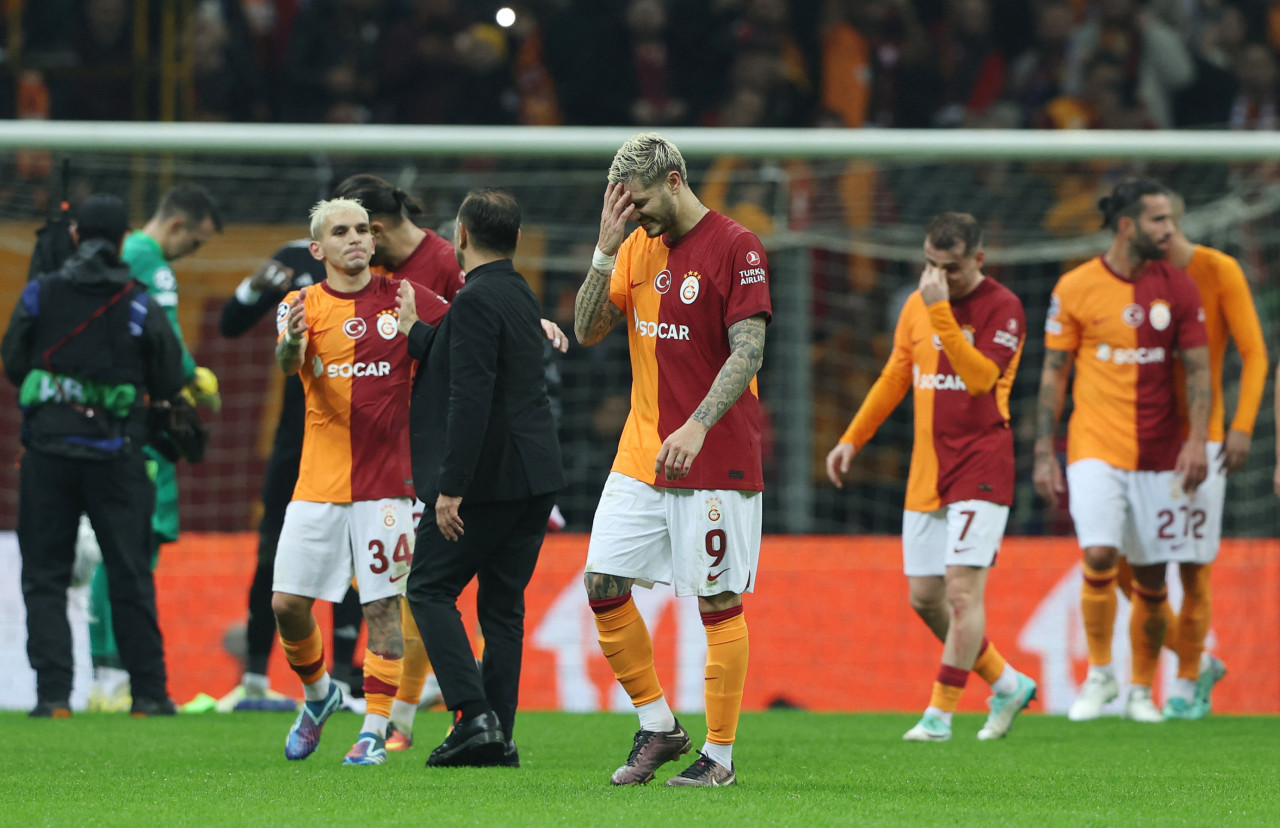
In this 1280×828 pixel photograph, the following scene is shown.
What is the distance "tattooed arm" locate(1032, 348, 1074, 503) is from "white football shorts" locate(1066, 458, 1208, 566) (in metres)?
0.16

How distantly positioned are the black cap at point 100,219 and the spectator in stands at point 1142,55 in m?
8.88

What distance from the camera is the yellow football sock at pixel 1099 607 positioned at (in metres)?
8.31

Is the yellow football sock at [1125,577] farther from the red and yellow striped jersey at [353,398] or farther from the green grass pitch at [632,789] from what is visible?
the red and yellow striped jersey at [353,398]

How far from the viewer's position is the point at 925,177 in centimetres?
1288

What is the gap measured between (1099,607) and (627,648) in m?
3.73

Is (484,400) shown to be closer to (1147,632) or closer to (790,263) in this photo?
(1147,632)

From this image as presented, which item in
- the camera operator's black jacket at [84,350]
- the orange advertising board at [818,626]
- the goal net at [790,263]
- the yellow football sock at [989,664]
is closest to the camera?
the yellow football sock at [989,664]

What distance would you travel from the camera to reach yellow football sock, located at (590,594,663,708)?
5391 millimetres

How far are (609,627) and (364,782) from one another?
3.01ft

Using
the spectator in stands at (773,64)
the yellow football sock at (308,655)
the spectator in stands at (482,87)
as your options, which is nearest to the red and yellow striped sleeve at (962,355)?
the yellow football sock at (308,655)

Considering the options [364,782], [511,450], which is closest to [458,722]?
[364,782]

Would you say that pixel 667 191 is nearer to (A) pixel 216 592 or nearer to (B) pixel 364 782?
(B) pixel 364 782

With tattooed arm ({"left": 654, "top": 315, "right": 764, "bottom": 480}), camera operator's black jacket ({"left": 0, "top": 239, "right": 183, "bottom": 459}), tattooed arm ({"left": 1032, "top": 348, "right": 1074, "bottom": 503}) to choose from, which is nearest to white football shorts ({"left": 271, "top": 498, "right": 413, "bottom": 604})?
tattooed arm ({"left": 654, "top": 315, "right": 764, "bottom": 480})

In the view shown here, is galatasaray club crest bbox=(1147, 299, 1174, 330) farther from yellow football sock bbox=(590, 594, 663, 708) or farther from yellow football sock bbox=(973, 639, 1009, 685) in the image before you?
yellow football sock bbox=(590, 594, 663, 708)
